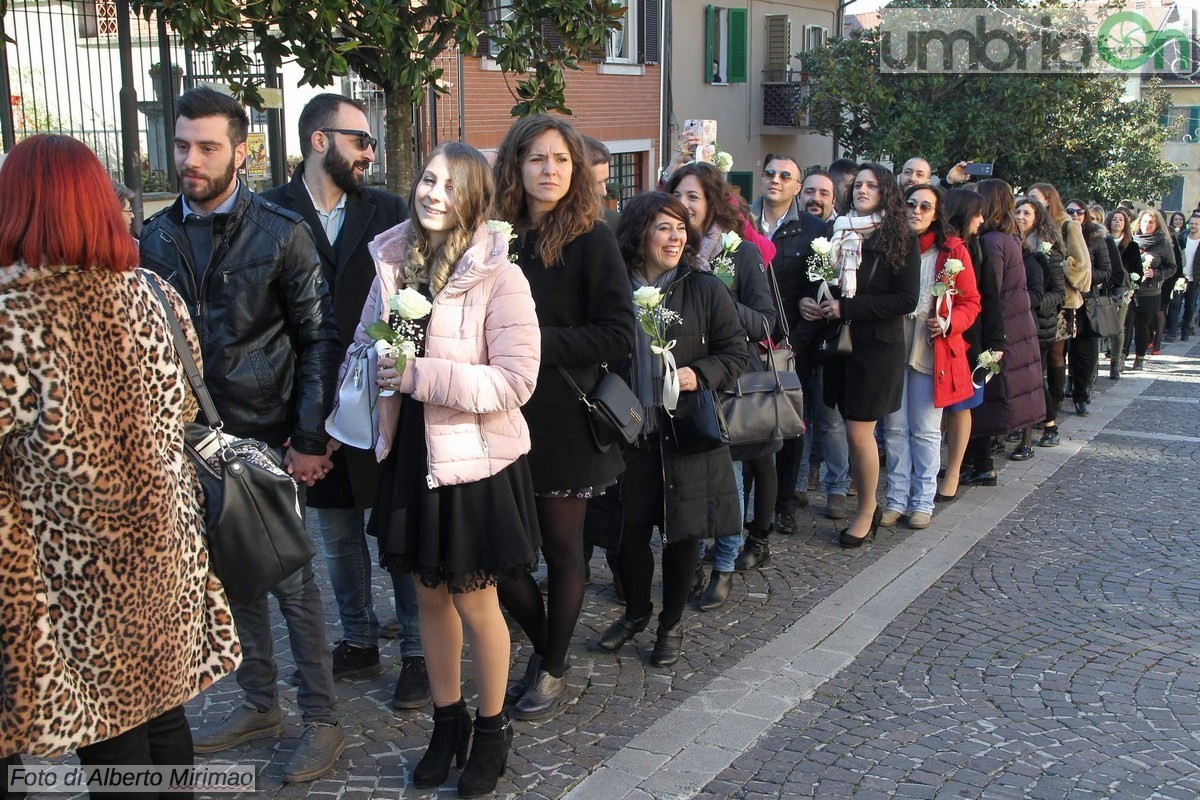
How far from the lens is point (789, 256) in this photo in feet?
23.4

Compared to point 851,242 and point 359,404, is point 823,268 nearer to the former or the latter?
point 851,242

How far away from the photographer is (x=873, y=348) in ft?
22.0

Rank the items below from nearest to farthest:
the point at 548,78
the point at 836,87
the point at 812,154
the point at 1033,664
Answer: the point at 1033,664
the point at 548,78
the point at 836,87
the point at 812,154

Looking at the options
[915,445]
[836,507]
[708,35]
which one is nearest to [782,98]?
[708,35]

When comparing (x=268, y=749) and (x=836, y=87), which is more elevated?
(x=836, y=87)

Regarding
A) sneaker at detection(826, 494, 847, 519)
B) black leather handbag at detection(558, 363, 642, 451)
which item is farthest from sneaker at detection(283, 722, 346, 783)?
sneaker at detection(826, 494, 847, 519)

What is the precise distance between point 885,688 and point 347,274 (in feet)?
8.45

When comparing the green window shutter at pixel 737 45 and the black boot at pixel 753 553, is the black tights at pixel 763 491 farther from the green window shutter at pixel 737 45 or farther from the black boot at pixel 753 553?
the green window shutter at pixel 737 45

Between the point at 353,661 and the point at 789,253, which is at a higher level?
the point at 789,253

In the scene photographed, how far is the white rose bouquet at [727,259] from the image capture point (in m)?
5.39

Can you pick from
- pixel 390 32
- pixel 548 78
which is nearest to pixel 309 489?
pixel 390 32

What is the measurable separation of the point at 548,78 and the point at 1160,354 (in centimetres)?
1071

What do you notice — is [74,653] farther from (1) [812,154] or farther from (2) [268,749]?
A: (1) [812,154]

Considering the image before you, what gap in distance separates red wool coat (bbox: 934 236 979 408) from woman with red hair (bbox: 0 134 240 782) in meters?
5.11
